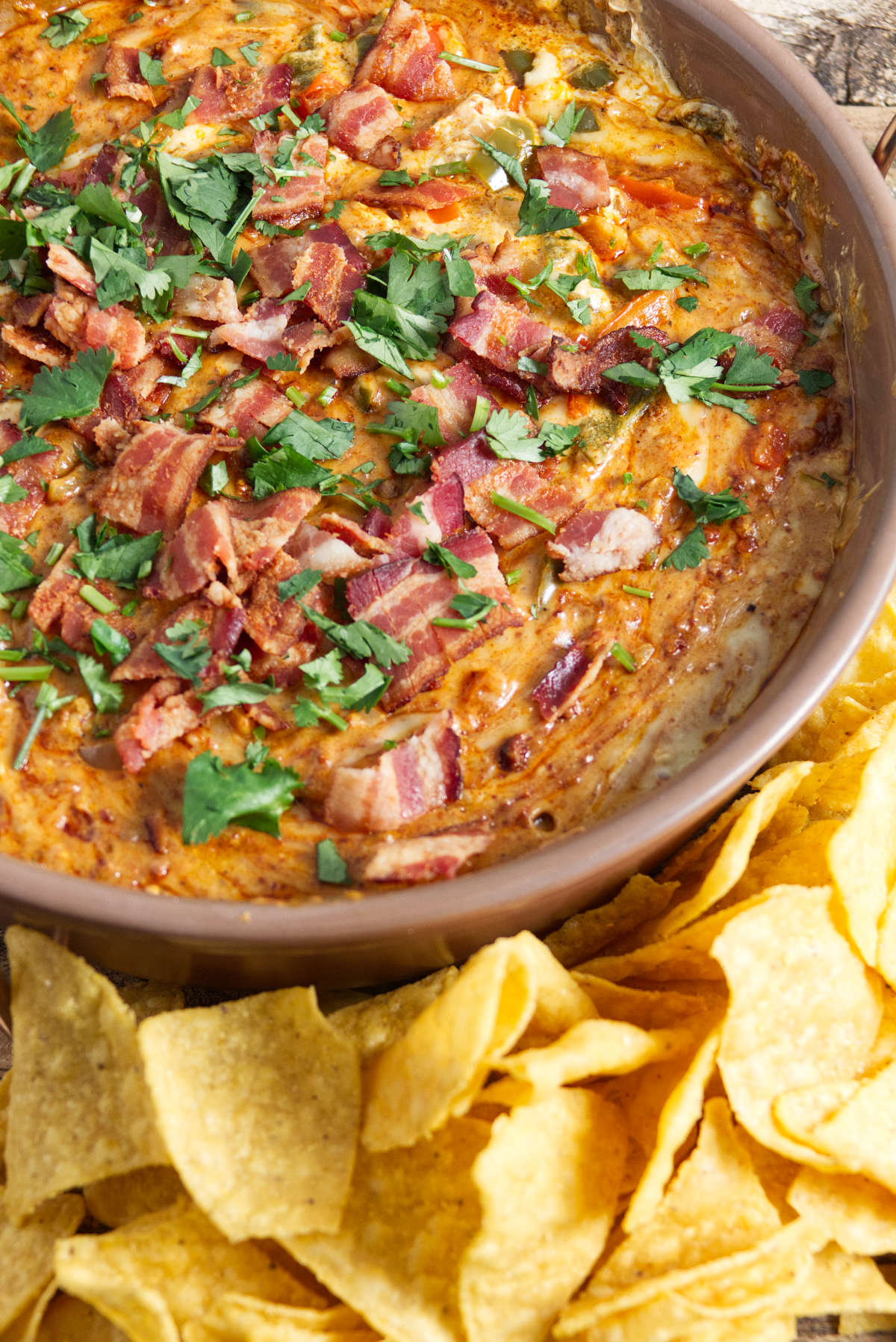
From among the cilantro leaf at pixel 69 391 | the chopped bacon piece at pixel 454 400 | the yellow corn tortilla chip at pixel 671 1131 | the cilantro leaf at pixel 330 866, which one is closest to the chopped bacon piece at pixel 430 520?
the chopped bacon piece at pixel 454 400

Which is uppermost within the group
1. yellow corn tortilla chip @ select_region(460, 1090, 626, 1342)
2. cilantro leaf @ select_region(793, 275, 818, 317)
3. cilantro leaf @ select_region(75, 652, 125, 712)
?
cilantro leaf @ select_region(793, 275, 818, 317)

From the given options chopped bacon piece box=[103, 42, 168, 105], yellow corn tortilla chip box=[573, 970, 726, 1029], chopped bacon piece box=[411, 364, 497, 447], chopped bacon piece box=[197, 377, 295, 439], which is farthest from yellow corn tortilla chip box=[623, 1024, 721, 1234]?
chopped bacon piece box=[103, 42, 168, 105]

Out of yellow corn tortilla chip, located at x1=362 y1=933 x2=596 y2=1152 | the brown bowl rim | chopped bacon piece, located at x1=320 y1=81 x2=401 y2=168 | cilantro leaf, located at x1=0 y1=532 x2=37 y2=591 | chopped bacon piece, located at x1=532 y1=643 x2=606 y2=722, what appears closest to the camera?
yellow corn tortilla chip, located at x1=362 y1=933 x2=596 y2=1152

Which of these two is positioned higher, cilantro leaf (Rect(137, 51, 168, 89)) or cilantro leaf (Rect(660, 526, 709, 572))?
cilantro leaf (Rect(660, 526, 709, 572))

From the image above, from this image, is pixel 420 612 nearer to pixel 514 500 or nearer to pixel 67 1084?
pixel 514 500

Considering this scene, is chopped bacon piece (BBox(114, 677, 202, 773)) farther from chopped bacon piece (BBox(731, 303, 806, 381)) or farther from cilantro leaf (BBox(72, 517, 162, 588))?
chopped bacon piece (BBox(731, 303, 806, 381))

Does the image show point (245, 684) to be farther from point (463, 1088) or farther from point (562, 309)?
point (562, 309)

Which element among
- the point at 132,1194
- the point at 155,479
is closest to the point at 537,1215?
the point at 132,1194

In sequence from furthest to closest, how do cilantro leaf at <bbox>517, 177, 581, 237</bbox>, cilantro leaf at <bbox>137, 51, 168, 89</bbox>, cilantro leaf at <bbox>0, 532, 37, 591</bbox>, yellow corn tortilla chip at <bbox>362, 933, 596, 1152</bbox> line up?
cilantro leaf at <bbox>137, 51, 168, 89</bbox>, cilantro leaf at <bbox>517, 177, 581, 237</bbox>, cilantro leaf at <bbox>0, 532, 37, 591</bbox>, yellow corn tortilla chip at <bbox>362, 933, 596, 1152</bbox>
